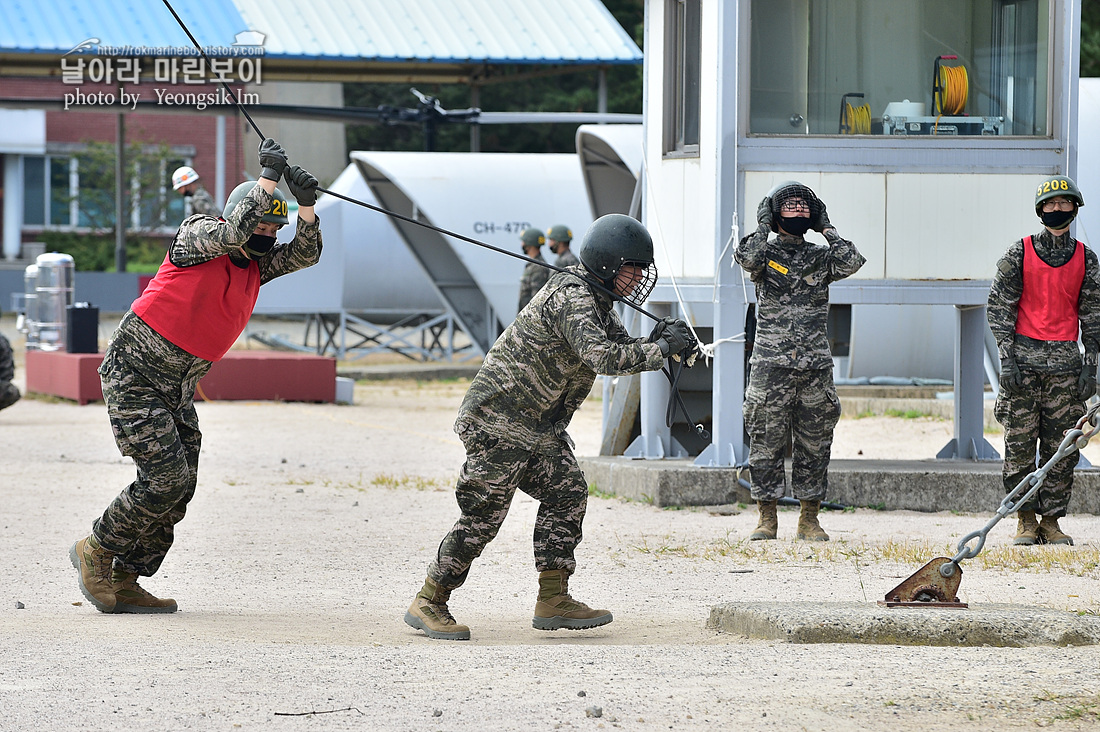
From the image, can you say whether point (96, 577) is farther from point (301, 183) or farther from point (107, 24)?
point (107, 24)

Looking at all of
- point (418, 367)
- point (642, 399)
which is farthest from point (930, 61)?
point (418, 367)

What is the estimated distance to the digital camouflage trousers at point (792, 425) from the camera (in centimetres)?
825

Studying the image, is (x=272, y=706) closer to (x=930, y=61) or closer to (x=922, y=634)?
(x=922, y=634)

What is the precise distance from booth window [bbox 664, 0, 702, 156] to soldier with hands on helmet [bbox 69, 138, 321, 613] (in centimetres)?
463

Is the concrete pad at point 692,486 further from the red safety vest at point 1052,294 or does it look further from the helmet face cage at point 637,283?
the helmet face cage at point 637,283

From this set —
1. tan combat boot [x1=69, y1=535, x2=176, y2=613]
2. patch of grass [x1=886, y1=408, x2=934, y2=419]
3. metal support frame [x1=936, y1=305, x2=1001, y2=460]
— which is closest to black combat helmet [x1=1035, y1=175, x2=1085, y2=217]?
metal support frame [x1=936, y1=305, x2=1001, y2=460]

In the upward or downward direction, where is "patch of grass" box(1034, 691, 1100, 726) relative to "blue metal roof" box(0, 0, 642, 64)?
downward

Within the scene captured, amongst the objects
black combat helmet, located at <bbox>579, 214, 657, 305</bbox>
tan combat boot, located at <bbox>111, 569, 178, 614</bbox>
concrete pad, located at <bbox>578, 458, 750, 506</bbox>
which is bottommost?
tan combat boot, located at <bbox>111, 569, 178, 614</bbox>

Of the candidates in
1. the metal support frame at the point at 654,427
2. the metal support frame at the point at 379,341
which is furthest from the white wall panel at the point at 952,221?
the metal support frame at the point at 379,341

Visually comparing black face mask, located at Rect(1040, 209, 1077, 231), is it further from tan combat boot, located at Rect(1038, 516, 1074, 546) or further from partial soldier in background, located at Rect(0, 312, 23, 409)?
partial soldier in background, located at Rect(0, 312, 23, 409)

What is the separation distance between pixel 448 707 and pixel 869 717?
1.21 meters

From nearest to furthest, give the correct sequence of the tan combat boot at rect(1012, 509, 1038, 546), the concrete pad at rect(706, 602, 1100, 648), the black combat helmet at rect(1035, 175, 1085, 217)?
1. the concrete pad at rect(706, 602, 1100, 648)
2. the black combat helmet at rect(1035, 175, 1085, 217)
3. the tan combat boot at rect(1012, 509, 1038, 546)

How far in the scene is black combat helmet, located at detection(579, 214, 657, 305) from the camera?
18.3ft

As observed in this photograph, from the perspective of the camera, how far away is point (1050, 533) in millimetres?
8219
